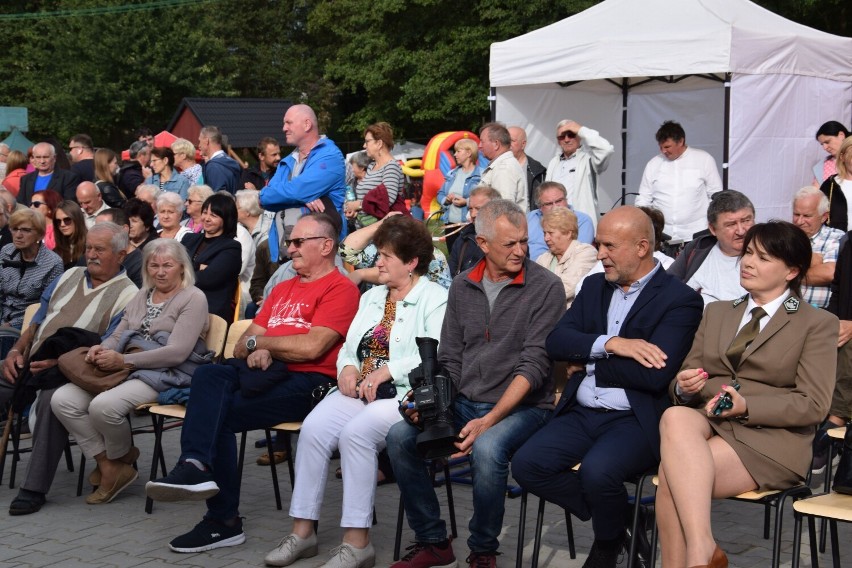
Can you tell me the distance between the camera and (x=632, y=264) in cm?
454

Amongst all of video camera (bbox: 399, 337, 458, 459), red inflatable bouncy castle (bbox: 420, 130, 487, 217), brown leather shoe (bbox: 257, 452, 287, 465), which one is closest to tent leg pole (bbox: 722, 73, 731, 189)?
red inflatable bouncy castle (bbox: 420, 130, 487, 217)

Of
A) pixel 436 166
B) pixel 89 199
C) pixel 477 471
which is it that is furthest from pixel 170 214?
pixel 436 166

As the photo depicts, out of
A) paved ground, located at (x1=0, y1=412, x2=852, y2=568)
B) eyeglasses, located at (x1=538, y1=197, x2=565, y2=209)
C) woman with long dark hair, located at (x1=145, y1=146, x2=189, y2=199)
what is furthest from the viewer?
woman with long dark hair, located at (x1=145, y1=146, x2=189, y2=199)

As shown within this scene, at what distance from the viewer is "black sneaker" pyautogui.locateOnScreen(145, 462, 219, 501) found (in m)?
4.98

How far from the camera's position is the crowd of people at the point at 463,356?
4152mm

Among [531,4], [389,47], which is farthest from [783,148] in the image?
[389,47]

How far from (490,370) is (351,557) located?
40.2 inches

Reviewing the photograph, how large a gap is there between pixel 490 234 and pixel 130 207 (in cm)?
428

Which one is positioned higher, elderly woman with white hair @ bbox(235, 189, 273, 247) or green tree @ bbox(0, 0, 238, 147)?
green tree @ bbox(0, 0, 238, 147)

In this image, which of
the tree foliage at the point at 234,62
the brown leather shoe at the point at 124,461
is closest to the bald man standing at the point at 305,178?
the brown leather shoe at the point at 124,461

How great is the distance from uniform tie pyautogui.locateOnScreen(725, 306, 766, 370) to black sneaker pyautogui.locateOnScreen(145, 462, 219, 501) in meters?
2.38

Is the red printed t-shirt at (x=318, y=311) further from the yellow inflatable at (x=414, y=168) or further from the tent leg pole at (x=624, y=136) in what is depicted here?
the yellow inflatable at (x=414, y=168)

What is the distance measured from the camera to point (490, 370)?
4.86 m

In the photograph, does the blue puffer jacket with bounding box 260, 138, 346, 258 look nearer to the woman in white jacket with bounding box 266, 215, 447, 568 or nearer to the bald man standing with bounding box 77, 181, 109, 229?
the woman in white jacket with bounding box 266, 215, 447, 568
